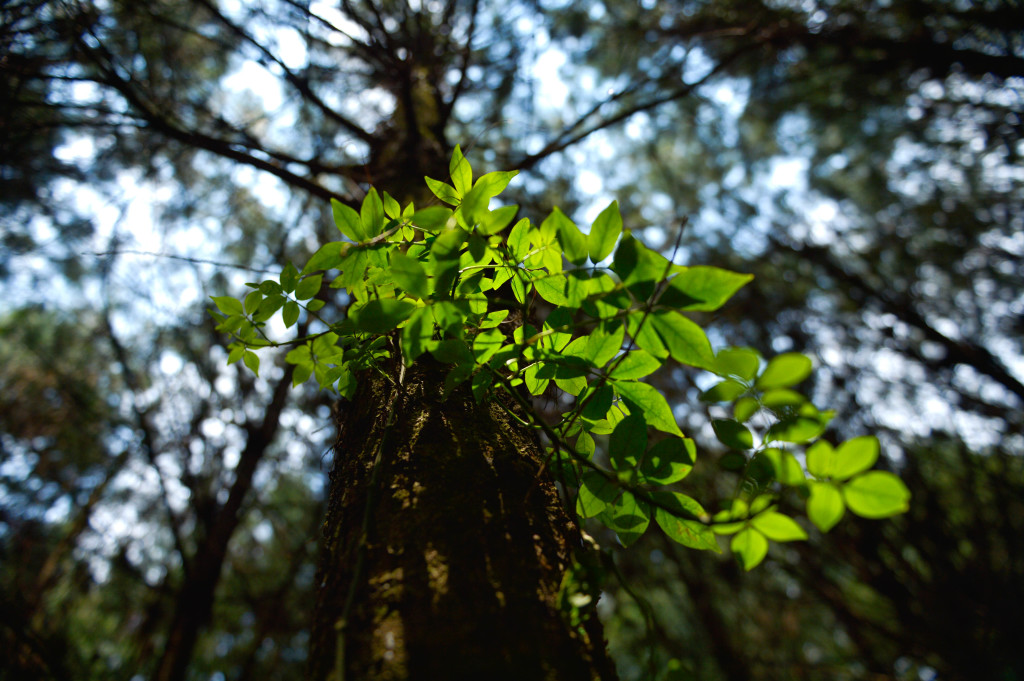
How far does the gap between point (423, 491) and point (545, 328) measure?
0.31 metres

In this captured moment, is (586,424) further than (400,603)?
Yes

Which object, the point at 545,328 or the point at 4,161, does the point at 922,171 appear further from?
the point at 4,161

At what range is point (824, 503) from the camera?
448 mm

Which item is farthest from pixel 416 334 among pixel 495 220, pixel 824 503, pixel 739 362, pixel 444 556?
pixel 824 503

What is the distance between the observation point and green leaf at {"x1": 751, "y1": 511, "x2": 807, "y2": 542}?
48cm

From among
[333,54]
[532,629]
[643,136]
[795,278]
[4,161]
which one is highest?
[643,136]

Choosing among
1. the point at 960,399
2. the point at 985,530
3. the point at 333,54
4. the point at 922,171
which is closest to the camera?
the point at 333,54

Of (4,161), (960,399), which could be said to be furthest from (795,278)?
(4,161)

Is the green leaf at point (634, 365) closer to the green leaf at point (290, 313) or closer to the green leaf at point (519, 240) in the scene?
the green leaf at point (519, 240)

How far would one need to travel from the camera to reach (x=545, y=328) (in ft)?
2.35

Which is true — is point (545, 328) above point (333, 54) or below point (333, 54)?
below

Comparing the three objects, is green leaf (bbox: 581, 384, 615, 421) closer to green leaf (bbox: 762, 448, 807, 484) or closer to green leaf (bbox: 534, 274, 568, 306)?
green leaf (bbox: 534, 274, 568, 306)

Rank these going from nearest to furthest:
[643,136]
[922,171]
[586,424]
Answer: [586,424] → [643,136] → [922,171]

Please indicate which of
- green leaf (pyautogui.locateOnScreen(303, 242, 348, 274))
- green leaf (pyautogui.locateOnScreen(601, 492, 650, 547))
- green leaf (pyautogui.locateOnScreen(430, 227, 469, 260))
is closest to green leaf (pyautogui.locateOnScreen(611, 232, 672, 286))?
green leaf (pyautogui.locateOnScreen(430, 227, 469, 260))
